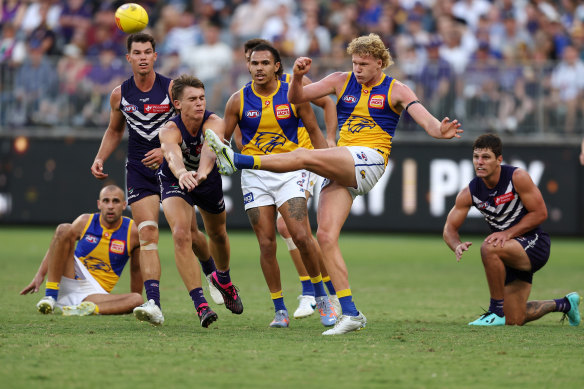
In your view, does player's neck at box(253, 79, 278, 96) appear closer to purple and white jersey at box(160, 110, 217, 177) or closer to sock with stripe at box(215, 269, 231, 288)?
purple and white jersey at box(160, 110, 217, 177)

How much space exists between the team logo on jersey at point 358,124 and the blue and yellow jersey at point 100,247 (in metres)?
2.77

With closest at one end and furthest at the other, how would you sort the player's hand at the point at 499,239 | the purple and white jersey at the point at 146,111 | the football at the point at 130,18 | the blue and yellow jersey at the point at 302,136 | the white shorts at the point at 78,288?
the player's hand at the point at 499,239
the purple and white jersey at the point at 146,111
the blue and yellow jersey at the point at 302,136
the white shorts at the point at 78,288
the football at the point at 130,18

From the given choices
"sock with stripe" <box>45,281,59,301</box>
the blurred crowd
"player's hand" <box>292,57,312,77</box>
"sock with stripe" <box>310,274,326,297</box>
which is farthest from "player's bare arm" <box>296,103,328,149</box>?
the blurred crowd

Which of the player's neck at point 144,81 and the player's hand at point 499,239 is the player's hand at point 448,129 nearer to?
the player's hand at point 499,239

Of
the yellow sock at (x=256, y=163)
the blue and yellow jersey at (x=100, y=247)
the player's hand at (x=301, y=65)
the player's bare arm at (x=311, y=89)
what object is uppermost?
the player's hand at (x=301, y=65)

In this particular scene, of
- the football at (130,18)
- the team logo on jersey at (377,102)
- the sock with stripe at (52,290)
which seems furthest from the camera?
the football at (130,18)

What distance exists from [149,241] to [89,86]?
11702mm

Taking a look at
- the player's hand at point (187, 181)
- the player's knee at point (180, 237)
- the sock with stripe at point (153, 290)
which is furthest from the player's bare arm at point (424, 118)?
the sock with stripe at point (153, 290)

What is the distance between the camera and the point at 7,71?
19812 mm

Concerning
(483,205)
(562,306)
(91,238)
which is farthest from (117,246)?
(562,306)

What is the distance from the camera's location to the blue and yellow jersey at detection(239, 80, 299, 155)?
873 centimetres

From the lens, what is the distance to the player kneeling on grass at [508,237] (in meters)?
8.78

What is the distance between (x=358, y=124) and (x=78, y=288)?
348cm

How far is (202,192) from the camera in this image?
8.63m
